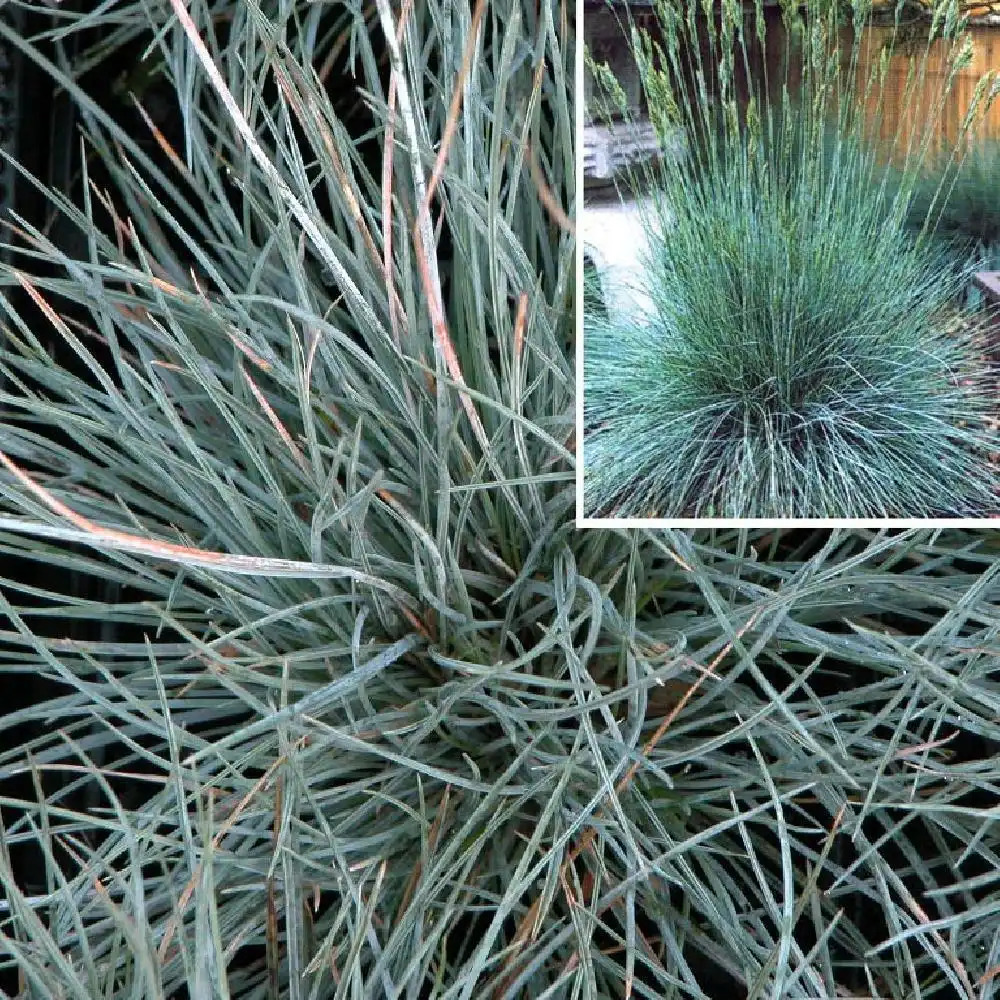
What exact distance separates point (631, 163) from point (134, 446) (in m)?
0.25

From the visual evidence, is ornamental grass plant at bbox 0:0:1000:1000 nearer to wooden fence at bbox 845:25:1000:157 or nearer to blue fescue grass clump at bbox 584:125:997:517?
blue fescue grass clump at bbox 584:125:997:517

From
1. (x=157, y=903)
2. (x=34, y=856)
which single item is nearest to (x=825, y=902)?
(x=157, y=903)

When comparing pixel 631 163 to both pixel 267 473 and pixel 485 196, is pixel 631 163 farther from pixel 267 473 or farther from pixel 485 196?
pixel 267 473

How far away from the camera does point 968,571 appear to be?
54 centimetres

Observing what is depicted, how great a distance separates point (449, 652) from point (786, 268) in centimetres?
22

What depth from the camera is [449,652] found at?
0.49 meters

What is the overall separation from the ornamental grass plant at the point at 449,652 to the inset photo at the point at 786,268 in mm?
22

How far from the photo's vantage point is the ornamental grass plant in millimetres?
422

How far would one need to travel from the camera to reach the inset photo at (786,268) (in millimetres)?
443

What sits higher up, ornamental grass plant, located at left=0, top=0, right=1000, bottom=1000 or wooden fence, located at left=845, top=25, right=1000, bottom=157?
wooden fence, located at left=845, top=25, right=1000, bottom=157

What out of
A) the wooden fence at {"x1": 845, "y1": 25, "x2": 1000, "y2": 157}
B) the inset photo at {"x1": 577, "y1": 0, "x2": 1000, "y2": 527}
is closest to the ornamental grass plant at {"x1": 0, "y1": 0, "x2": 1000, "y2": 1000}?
the inset photo at {"x1": 577, "y1": 0, "x2": 1000, "y2": 527}

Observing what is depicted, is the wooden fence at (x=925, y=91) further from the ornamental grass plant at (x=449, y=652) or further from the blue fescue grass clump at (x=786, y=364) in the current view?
Answer: the ornamental grass plant at (x=449, y=652)

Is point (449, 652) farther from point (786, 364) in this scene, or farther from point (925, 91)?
point (925, 91)

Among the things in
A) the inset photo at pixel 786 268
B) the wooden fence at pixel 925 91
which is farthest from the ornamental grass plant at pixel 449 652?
the wooden fence at pixel 925 91
